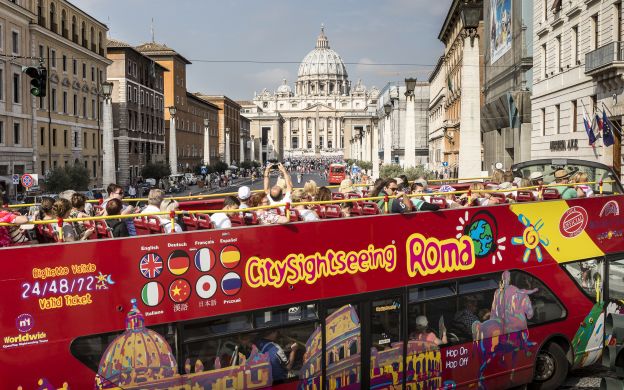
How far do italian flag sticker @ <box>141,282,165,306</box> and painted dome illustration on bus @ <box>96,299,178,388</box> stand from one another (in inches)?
4.9

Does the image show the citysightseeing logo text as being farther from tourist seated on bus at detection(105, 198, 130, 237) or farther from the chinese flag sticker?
tourist seated on bus at detection(105, 198, 130, 237)

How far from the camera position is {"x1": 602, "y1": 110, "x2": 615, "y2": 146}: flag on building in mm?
24270

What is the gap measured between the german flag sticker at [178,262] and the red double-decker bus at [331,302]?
15 mm

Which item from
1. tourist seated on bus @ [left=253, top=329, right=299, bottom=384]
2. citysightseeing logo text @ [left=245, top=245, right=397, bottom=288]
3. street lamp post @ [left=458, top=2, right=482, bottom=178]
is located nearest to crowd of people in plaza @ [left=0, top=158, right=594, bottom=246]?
citysightseeing logo text @ [left=245, top=245, right=397, bottom=288]

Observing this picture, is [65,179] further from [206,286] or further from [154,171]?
[206,286]

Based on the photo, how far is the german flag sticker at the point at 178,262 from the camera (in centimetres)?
698

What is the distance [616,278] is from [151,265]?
781 cm

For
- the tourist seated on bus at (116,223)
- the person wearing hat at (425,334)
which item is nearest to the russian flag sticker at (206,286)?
the tourist seated on bus at (116,223)

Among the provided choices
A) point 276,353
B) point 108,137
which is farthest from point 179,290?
point 108,137

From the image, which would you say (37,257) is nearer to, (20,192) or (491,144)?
(20,192)

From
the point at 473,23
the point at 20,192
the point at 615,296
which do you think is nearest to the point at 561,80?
the point at 473,23

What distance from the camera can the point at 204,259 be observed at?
7227mm

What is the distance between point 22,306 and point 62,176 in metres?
39.0

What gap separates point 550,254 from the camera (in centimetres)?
1014
